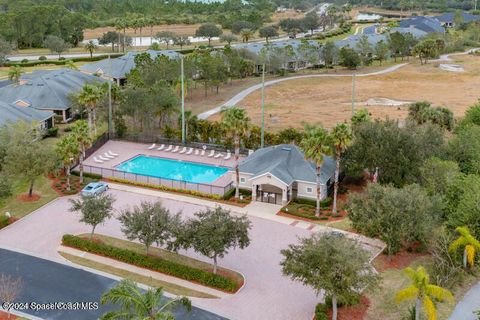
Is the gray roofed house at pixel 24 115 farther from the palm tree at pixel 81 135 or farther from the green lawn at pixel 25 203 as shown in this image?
the palm tree at pixel 81 135

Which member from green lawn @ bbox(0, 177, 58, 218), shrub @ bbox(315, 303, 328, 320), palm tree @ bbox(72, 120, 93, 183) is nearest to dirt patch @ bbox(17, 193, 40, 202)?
green lawn @ bbox(0, 177, 58, 218)

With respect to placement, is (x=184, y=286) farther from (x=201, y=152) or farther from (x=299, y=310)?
(x=201, y=152)

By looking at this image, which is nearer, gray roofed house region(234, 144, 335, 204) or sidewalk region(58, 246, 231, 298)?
sidewalk region(58, 246, 231, 298)

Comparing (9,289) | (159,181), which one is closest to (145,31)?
(159,181)

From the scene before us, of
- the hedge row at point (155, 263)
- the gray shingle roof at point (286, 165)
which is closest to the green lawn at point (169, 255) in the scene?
the hedge row at point (155, 263)

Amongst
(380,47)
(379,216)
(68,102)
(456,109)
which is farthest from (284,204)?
(380,47)

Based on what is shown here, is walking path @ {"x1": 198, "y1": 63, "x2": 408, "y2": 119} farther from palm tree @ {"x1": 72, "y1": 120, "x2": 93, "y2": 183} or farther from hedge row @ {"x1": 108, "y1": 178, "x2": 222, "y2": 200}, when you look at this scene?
palm tree @ {"x1": 72, "y1": 120, "x2": 93, "y2": 183}

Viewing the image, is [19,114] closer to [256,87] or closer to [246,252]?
[246,252]
